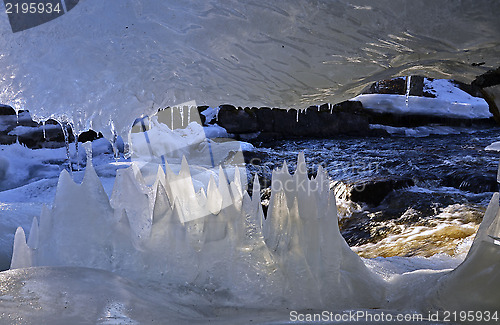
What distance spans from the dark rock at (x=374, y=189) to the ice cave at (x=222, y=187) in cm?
399

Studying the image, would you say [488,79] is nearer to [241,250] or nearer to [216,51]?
[216,51]

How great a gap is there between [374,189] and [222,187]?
4.74m

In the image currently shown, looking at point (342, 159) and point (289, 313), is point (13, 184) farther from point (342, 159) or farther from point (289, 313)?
point (289, 313)

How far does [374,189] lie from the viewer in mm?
6746

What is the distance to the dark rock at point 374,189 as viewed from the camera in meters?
6.67

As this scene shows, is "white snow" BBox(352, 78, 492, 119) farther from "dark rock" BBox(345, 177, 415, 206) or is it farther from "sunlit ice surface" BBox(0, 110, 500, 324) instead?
"sunlit ice surface" BBox(0, 110, 500, 324)

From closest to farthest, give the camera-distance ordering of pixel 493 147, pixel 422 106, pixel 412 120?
pixel 493 147
pixel 412 120
pixel 422 106

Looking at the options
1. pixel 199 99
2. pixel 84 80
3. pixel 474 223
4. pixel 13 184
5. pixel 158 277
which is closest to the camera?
pixel 158 277

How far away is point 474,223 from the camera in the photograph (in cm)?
518

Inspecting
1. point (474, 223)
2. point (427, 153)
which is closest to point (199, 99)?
point (474, 223)

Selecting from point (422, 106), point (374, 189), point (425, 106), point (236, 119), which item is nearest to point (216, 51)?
point (374, 189)

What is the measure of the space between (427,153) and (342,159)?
6.45 ft

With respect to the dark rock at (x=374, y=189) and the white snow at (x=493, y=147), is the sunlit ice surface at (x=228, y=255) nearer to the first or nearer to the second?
the dark rock at (x=374, y=189)

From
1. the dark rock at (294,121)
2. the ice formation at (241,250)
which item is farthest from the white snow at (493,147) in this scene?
the ice formation at (241,250)
